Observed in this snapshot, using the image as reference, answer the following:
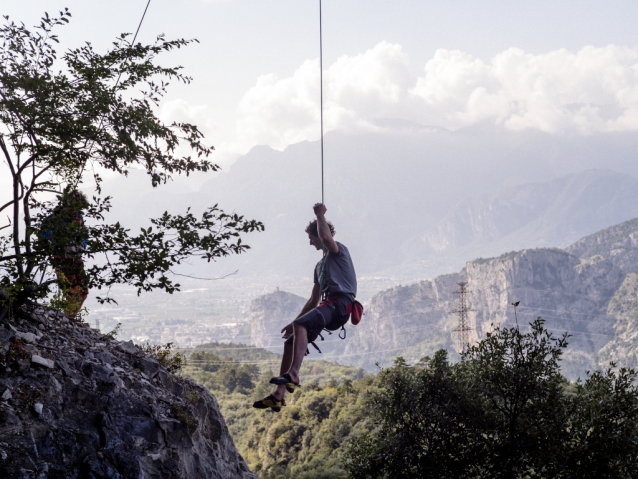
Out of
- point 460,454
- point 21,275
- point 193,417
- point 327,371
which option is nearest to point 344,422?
point 460,454

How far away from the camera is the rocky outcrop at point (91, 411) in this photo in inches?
251

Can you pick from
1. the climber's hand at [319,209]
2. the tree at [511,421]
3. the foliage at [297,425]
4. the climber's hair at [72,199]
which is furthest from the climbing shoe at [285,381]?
the foliage at [297,425]

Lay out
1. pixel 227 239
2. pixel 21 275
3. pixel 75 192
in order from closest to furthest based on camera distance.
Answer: pixel 21 275 < pixel 227 239 < pixel 75 192

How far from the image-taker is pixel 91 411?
714 cm

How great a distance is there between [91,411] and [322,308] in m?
2.74

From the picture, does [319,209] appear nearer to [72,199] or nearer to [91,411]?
[72,199]

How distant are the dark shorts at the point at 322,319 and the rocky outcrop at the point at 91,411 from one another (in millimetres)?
1848

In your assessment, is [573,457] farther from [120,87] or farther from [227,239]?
[120,87]

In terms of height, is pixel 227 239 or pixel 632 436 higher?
pixel 227 239

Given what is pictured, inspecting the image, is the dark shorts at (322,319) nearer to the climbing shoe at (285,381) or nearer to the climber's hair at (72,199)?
the climbing shoe at (285,381)

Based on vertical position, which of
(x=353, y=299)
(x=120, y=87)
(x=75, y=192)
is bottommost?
(x=353, y=299)

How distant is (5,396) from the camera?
652 cm

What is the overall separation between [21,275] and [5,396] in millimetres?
1206

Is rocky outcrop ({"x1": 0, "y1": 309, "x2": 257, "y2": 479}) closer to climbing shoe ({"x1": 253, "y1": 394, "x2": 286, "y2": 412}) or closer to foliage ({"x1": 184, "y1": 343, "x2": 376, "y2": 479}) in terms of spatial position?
climbing shoe ({"x1": 253, "y1": 394, "x2": 286, "y2": 412})
